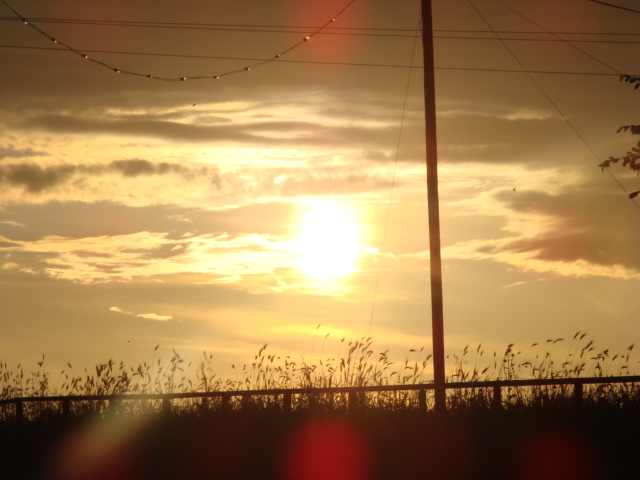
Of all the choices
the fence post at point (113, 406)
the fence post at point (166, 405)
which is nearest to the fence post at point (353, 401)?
the fence post at point (166, 405)

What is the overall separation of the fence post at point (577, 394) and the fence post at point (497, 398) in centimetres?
142

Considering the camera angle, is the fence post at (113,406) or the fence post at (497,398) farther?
the fence post at (113,406)

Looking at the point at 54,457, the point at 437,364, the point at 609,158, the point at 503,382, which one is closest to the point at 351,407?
the point at 437,364

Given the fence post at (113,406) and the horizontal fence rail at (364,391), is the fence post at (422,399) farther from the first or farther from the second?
the fence post at (113,406)

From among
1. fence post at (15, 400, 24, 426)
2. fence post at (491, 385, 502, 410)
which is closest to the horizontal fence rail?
fence post at (491, 385, 502, 410)

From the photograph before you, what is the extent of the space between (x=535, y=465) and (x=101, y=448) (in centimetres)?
762

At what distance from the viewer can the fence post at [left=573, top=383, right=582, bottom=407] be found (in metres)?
15.1

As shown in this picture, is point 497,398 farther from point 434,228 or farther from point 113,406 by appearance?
point 113,406

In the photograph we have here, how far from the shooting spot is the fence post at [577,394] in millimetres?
15092

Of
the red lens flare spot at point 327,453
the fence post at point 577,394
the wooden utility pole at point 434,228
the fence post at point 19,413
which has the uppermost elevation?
the wooden utility pole at point 434,228

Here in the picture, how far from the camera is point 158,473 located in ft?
42.1

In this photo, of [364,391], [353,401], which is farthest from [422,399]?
[353,401]

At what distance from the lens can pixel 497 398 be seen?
50.3 ft

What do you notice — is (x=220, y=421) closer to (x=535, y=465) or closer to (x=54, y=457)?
(x=54, y=457)
